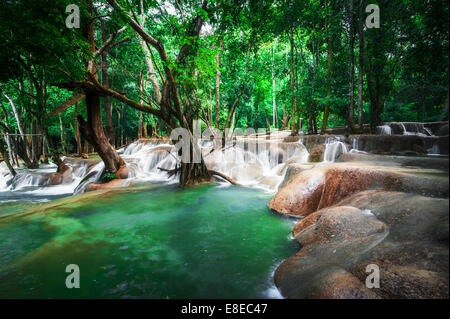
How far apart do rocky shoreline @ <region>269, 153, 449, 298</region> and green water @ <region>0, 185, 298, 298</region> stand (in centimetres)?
57

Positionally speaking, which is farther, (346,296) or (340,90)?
(340,90)

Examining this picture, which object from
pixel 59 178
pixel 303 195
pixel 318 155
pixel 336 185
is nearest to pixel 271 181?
pixel 318 155

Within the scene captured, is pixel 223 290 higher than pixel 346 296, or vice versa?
pixel 346 296

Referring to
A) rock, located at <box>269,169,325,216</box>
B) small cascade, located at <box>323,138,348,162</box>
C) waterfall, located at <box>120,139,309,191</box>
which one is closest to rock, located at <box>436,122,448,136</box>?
rock, located at <box>269,169,325,216</box>

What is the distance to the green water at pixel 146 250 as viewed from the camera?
8.74 feet

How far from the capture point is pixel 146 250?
3658mm

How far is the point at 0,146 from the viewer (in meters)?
9.24

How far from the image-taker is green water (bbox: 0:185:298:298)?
8.74 ft

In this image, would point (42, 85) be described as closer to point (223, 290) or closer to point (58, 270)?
point (58, 270)

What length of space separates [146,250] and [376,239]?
11.9 ft

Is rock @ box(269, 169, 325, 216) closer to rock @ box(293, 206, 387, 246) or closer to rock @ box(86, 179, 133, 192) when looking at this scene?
rock @ box(293, 206, 387, 246)

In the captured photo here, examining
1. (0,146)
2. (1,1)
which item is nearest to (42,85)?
(0,146)

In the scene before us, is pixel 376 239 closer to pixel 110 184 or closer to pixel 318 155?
pixel 318 155
